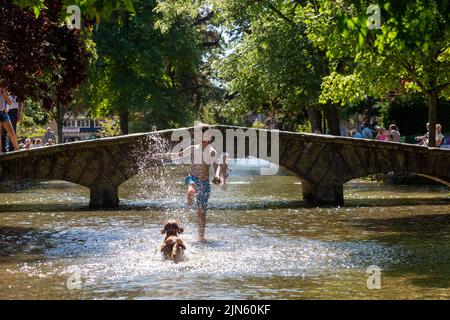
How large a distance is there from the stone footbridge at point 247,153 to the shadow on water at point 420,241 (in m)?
3.65

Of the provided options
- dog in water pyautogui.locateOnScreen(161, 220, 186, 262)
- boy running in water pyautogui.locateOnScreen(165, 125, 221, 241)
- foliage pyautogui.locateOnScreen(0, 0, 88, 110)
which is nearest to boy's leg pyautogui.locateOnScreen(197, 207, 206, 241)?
boy running in water pyautogui.locateOnScreen(165, 125, 221, 241)

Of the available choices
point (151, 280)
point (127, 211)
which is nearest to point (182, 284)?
point (151, 280)

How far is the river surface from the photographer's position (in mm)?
10711

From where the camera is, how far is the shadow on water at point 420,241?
1162 cm

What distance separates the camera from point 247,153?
23438mm

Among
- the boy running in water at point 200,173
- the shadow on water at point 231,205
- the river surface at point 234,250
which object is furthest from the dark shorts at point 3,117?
the boy running in water at point 200,173

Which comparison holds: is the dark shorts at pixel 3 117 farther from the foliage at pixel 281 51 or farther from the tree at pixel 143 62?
the tree at pixel 143 62

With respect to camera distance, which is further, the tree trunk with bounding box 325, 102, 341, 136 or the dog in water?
the tree trunk with bounding box 325, 102, 341, 136

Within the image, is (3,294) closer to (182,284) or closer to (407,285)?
(182,284)

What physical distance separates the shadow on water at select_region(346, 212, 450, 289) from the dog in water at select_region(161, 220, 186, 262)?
9.50 feet

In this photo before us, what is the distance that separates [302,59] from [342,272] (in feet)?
80.8

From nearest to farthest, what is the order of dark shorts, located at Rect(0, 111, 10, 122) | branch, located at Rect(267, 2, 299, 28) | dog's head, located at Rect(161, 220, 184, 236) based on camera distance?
1. dog's head, located at Rect(161, 220, 184, 236)
2. dark shorts, located at Rect(0, 111, 10, 122)
3. branch, located at Rect(267, 2, 299, 28)

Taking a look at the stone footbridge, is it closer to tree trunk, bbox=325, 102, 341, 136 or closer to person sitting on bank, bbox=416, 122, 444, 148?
person sitting on bank, bbox=416, 122, 444, 148

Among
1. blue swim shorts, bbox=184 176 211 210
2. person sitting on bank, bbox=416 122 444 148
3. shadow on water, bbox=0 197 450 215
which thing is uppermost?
person sitting on bank, bbox=416 122 444 148
